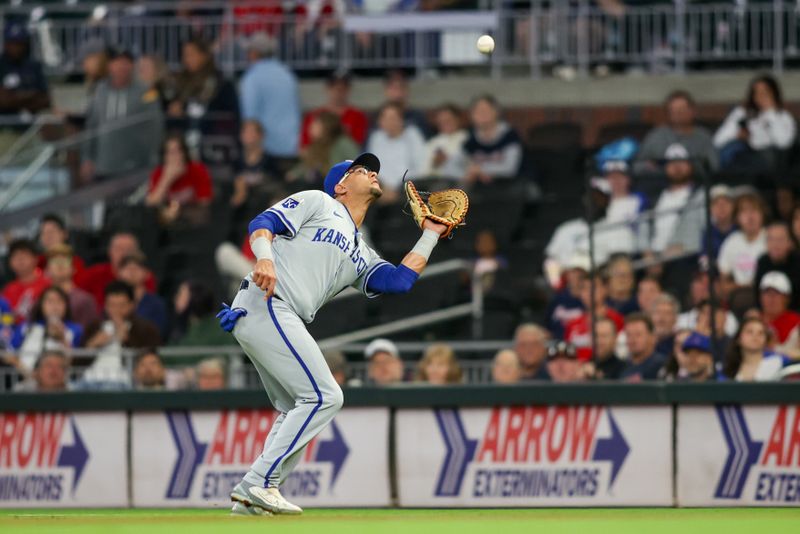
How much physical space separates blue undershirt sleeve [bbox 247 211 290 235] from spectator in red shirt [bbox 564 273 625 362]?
4.60 meters

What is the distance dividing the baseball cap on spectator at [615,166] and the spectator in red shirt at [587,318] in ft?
2.78

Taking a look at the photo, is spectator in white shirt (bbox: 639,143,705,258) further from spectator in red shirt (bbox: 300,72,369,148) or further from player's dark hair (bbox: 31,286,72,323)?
player's dark hair (bbox: 31,286,72,323)

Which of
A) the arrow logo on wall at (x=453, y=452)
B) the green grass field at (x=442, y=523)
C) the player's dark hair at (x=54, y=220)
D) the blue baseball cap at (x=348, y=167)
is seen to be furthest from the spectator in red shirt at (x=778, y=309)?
the player's dark hair at (x=54, y=220)

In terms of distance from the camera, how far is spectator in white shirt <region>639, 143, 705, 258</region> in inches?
559

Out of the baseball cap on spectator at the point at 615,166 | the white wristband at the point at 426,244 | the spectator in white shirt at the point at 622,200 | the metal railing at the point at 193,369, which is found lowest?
the metal railing at the point at 193,369

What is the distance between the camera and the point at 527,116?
20141 millimetres

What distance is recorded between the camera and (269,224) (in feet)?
32.0

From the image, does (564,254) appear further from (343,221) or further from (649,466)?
(343,221)

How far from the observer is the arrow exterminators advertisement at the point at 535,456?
13.1 meters

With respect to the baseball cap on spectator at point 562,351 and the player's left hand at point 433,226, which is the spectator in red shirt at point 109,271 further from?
the player's left hand at point 433,226

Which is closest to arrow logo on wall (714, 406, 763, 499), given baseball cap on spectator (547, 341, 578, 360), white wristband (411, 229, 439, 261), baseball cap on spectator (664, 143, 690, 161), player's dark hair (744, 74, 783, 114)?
baseball cap on spectator (547, 341, 578, 360)

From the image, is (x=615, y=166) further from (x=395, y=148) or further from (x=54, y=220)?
(x=54, y=220)

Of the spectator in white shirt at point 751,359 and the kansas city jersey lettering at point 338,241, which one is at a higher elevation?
the kansas city jersey lettering at point 338,241

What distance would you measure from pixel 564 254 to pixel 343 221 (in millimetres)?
6269
